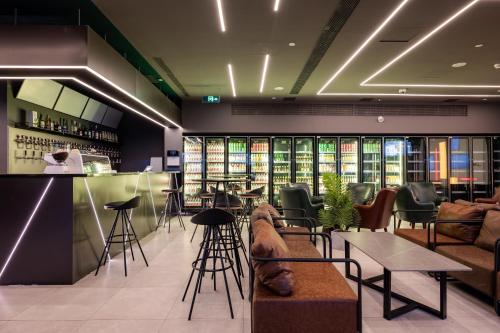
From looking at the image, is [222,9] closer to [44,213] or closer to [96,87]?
[96,87]

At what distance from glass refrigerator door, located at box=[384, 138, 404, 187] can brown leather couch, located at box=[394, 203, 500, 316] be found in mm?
4726

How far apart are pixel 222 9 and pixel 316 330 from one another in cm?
335

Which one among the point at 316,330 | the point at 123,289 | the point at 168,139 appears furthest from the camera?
the point at 168,139

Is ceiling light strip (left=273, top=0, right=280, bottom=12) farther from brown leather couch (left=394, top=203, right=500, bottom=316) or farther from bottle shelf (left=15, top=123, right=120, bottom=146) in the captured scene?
bottle shelf (left=15, top=123, right=120, bottom=146)

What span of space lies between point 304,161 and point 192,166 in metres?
2.94

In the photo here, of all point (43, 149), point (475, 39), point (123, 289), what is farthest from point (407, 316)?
point (43, 149)

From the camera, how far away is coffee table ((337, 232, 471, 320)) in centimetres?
247

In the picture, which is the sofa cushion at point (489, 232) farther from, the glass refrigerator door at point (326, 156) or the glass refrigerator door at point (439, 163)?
the glass refrigerator door at point (439, 163)

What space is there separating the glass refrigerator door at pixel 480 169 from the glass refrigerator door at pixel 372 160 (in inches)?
95.9

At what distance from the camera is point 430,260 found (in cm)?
265

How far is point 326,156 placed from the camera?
895 centimetres

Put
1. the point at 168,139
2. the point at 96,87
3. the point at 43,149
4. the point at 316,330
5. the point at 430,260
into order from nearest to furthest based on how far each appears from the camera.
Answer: the point at 316,330, the point at 430,260, the point at 96,87, the point at 43,149, the point at 168,139

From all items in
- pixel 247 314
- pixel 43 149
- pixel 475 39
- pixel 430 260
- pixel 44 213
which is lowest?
pixel 247 314

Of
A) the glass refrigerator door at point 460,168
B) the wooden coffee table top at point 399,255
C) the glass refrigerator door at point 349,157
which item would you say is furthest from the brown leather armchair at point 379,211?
the glass refrigerator door at point 460,168
